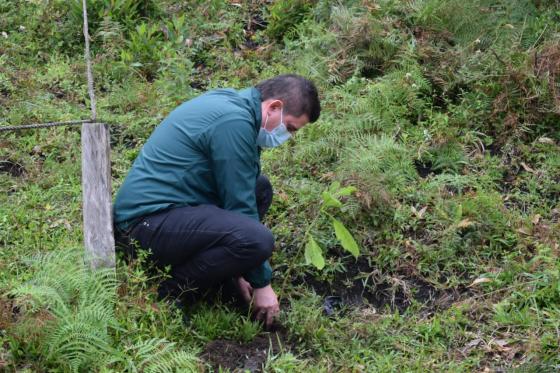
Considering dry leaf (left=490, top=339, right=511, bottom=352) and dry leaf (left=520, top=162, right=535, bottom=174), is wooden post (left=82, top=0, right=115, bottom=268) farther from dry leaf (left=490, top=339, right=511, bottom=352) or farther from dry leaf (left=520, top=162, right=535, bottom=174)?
dry leaf (left=520, top=162, right=535, bottom=174)

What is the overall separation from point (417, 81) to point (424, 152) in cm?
79

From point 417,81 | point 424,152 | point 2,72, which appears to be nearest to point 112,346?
point 424,152

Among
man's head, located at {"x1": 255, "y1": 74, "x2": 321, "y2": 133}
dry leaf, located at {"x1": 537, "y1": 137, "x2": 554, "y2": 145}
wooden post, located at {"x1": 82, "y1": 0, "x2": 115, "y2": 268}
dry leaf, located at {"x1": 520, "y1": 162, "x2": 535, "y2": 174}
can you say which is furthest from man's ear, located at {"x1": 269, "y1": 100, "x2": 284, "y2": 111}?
dry leaf, located at {"x1": 537, "y1": 137, "x2": 554, "y2": 145}

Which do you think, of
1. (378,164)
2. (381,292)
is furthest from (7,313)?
(378,164)

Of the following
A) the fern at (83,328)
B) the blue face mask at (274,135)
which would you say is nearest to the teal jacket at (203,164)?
the blue face mask at (274,135)

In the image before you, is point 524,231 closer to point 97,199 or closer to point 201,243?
point 201,243

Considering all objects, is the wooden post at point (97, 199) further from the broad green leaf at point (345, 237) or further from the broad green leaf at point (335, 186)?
the broad green leaf at point (335, 186)

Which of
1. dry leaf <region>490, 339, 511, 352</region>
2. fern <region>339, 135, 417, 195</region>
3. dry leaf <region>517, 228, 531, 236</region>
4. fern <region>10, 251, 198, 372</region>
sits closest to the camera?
fern <region>10, 251, 198, 372</region>

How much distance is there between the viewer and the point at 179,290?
4.00 m

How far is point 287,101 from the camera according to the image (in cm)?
407

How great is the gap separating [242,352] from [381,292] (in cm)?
117

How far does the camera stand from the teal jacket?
3.83m

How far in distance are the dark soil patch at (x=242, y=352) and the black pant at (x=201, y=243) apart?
0.37 metres

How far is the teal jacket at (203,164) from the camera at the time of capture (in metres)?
3.83
